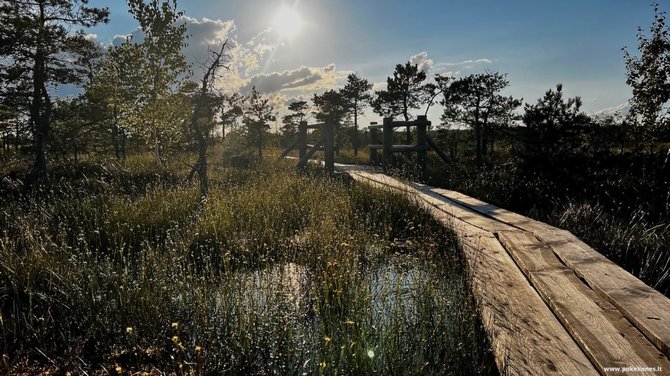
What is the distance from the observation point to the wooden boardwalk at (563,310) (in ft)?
5.81

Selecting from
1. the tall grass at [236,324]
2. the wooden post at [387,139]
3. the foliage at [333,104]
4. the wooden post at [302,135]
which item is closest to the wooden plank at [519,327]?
the tall grass at [236,324]

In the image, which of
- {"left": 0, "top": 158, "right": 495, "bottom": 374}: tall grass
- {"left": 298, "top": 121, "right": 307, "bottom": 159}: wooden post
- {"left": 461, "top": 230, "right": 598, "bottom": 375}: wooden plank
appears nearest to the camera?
{"left": 461, "top": 230, "right": 598, "bottom": 375}: wooden plank

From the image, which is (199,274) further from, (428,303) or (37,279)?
(428,303)

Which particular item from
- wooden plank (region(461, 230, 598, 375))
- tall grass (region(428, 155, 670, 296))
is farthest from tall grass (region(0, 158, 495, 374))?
tall grass (region(428, 155, 670, 296))

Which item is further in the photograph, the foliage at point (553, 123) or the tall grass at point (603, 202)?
the foliage at point (553, 123)

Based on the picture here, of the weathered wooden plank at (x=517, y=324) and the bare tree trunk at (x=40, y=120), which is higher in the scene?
the bare tree trunk at (x=40, y=120)

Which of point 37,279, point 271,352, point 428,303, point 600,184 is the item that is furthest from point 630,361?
point 600,184

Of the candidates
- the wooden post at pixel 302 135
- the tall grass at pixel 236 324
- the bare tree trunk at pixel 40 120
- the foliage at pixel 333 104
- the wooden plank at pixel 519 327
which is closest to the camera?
the wooden plank at pixel 519 327

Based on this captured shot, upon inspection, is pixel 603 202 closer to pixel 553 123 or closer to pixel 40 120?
pixel 553 123

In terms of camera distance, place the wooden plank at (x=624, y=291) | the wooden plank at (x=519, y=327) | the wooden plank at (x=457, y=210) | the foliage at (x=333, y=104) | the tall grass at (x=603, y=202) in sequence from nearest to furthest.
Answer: the wooden plank at (x=519, y=327), the wooden plank at (x=624, y=291), the tall grass at (x=603, y=202), the wooden plank at (x=457, y=210), the foliage at (x=333, y=104)

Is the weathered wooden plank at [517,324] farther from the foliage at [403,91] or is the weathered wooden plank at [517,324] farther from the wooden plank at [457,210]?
the foliage at [403,91]

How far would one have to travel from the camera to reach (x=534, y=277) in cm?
275

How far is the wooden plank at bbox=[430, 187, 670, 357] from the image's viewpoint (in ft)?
6.49

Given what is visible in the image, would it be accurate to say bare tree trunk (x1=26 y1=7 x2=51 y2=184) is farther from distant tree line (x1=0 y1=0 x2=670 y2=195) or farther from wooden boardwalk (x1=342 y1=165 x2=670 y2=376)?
wooden boardwalk (x1=342 y1=165 x2=670 y2=376)
